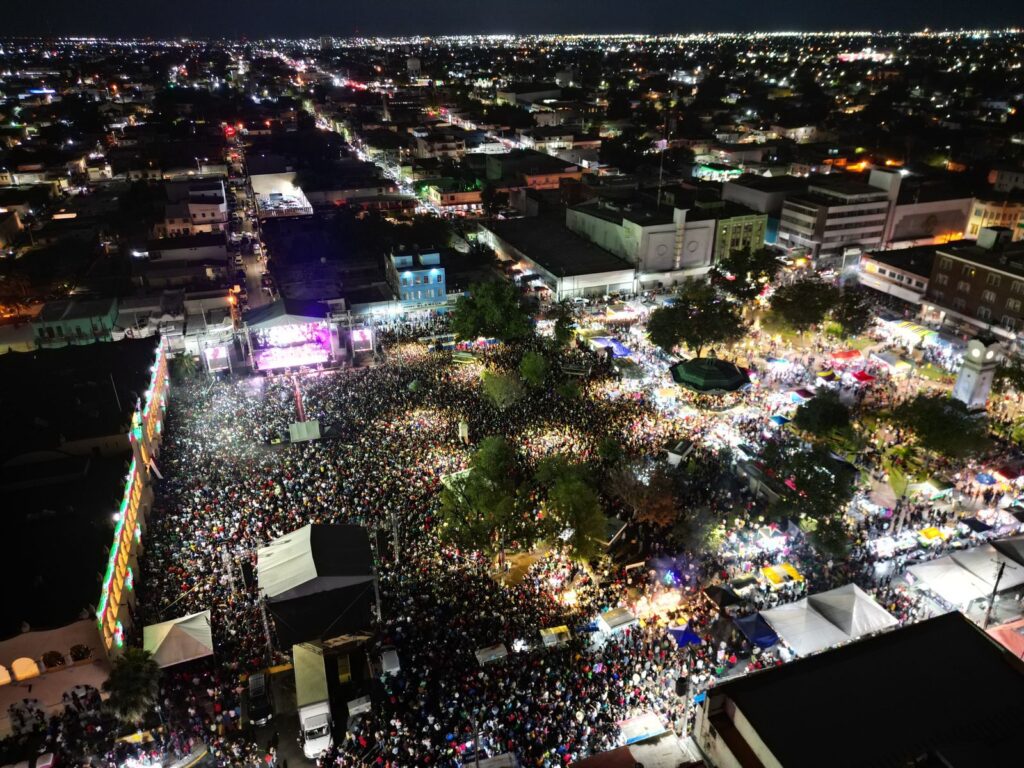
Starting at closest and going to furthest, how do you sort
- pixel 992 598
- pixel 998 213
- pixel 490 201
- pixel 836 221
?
pixel 992 598
pixel 836 221
pixel 998 213
pixel 490 201

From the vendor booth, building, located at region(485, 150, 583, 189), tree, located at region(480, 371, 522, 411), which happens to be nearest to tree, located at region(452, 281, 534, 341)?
tree, located at region(480, 371, 522, 411)

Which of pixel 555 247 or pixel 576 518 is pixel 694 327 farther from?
pixel 555 247

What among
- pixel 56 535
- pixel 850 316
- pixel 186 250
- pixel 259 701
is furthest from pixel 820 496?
pixel 186 250

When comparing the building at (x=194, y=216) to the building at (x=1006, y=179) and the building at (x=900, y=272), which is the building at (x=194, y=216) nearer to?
the building at (x=900, y=272)

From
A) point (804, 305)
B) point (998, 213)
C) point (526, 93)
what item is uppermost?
point (526, 93)

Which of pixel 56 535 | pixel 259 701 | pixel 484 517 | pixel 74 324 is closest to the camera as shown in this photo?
pixel 259 701

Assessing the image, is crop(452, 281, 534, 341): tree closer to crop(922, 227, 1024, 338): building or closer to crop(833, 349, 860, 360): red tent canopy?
crop(833, 349, 860, 360): red tent canopy

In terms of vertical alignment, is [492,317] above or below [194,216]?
below

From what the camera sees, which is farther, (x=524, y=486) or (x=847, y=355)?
(x=847, y=355)
